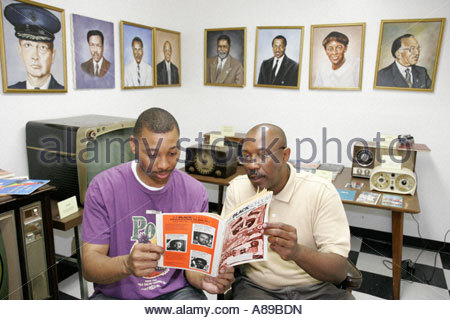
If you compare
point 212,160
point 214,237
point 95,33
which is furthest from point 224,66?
point 214,237

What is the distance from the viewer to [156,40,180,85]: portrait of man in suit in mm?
3637

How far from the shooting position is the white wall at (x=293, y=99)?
2.93 metres

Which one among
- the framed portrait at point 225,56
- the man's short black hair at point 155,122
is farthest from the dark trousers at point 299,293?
the framed portrait at point 225,56

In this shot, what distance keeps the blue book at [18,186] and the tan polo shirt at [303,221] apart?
1273mm

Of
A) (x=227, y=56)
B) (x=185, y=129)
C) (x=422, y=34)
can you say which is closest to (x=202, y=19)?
(x=227, y=56)

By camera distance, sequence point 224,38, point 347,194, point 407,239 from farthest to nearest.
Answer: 1. point 224,38
2. point 407,239
3. point 347,194

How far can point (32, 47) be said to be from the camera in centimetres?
229

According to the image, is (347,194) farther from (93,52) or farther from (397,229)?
(93,52)

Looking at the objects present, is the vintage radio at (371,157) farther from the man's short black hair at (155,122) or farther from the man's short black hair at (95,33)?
the man's short black hair at (95,33)

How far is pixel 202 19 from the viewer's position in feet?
12.5

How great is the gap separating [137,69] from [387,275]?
302 centimetres

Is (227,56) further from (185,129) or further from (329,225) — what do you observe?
(329,225)
